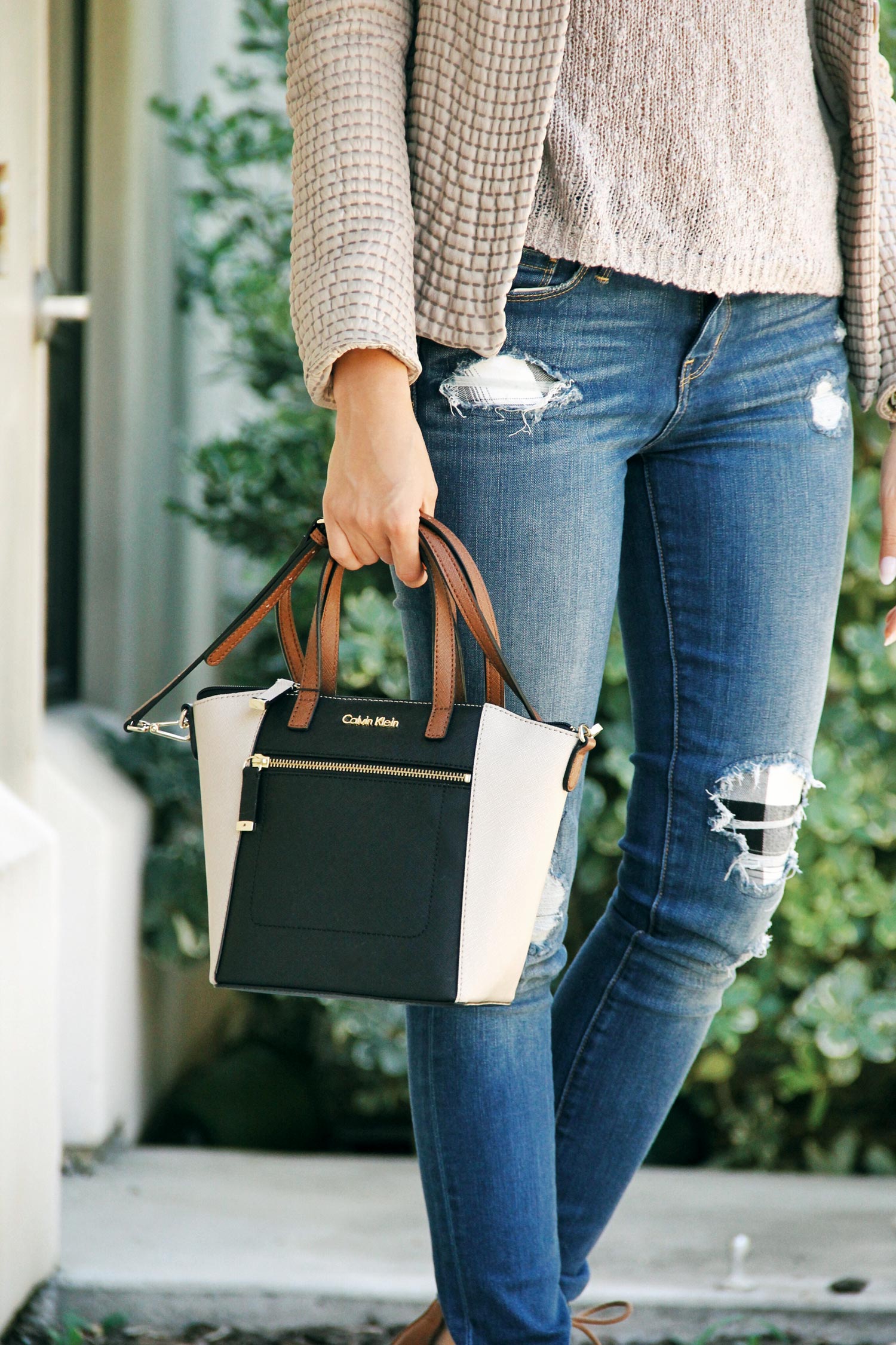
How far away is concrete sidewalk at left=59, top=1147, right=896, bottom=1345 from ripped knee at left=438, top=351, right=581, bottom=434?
3.72ft

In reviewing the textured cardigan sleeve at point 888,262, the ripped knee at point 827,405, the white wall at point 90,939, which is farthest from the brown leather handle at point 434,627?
the white wall at point 90,939

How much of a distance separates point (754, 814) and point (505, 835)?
0.96 ft

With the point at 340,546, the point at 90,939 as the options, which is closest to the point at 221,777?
the point at 340,546

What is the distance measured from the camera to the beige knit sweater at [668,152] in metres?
1.02

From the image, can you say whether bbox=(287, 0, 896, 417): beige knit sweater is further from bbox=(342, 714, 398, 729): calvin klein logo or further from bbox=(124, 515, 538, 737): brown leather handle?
bbox=(342, 714, 398, 729): calvin klein logo

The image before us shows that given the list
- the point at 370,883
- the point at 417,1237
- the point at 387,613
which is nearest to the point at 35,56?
the point at 387,613

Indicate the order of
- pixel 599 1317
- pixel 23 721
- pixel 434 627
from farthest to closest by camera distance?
pixel 23 721 < pixel 599 1317 < pixel 434 627

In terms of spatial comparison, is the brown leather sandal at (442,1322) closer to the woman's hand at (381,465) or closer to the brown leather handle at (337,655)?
the brown leather handle at (337,655)

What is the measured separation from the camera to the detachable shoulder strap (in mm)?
1052

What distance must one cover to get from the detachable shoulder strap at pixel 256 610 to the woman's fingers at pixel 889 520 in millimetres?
562

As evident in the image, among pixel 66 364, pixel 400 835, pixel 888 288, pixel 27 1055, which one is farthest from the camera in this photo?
pixel 66 364

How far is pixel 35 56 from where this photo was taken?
5.26 feet

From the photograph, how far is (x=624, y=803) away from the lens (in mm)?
2162

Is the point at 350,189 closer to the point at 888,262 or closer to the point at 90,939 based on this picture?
the point at 888,262
